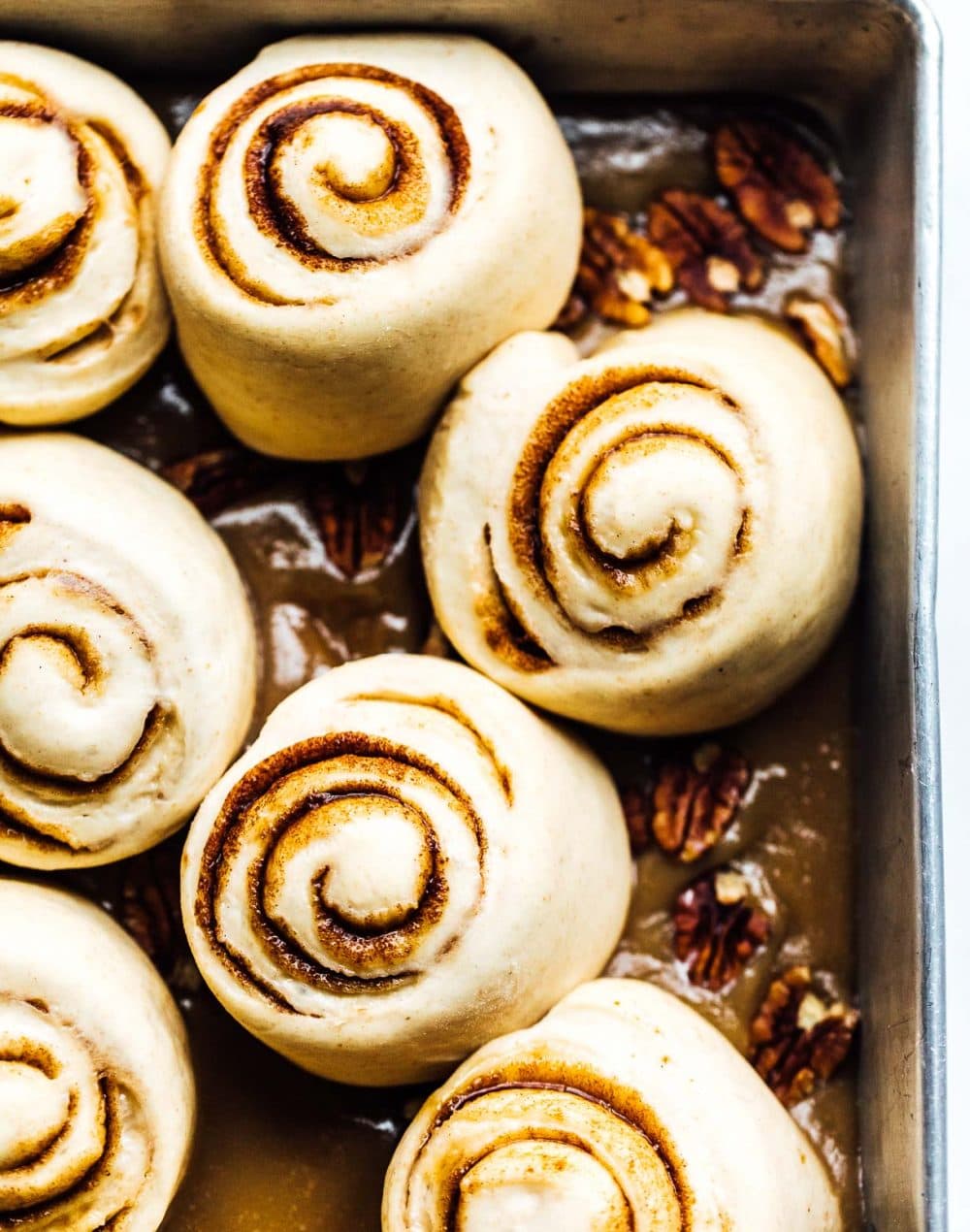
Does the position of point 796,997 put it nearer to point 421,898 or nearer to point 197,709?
point 421,898

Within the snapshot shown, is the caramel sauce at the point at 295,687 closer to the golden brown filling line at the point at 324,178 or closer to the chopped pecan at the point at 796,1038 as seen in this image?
the chopped pecan at the point at 796,1038

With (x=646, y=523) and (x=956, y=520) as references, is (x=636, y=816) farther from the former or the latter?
(x=956, y=520)

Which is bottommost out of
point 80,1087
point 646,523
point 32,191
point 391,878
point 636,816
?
point 80,1087

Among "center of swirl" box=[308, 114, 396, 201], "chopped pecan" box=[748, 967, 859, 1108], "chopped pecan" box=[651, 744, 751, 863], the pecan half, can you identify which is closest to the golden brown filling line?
"center of swirl" box=[308, 114, 396, 201]

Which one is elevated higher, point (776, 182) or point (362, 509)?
point (776, 182)

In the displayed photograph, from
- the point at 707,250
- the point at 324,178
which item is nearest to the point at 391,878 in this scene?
the point at 324,178
